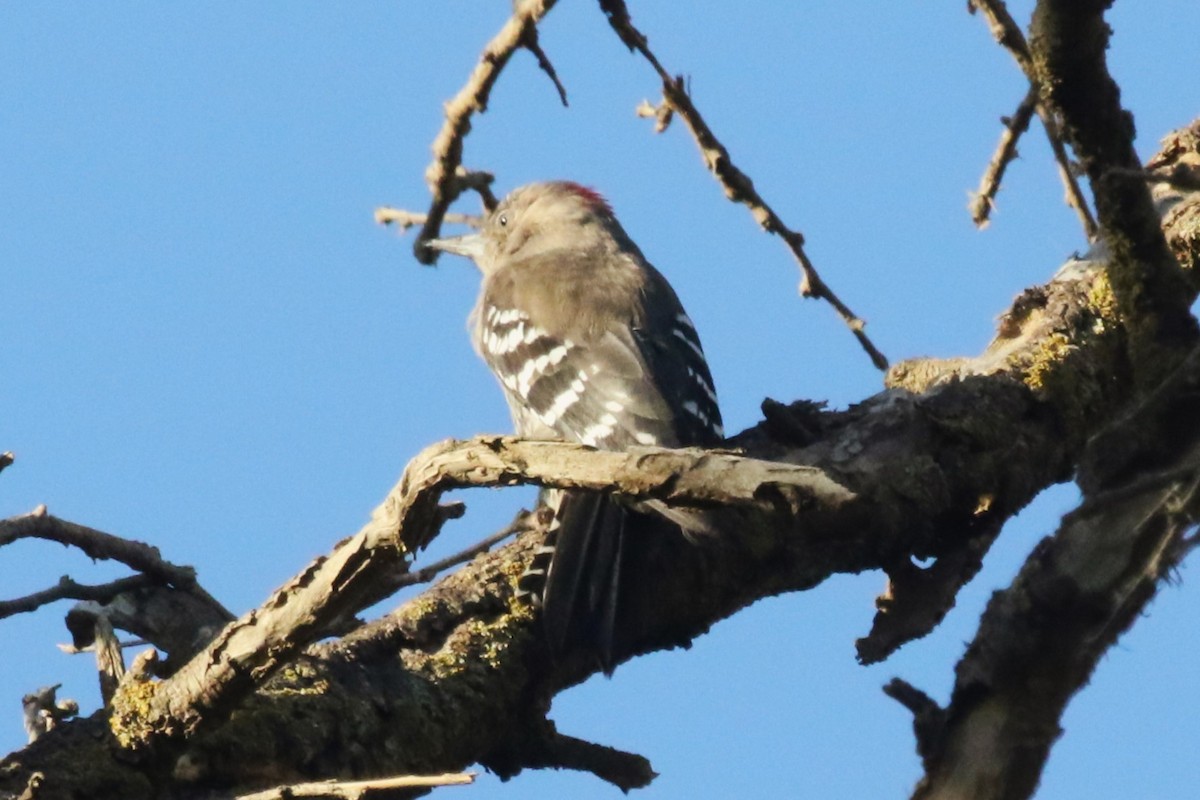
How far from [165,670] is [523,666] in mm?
843

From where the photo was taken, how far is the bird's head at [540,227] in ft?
24.2

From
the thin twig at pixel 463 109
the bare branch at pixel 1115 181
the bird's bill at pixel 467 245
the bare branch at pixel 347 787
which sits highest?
the bird's bill at pixel 467 245

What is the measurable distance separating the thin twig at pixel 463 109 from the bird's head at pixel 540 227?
7.27 feet

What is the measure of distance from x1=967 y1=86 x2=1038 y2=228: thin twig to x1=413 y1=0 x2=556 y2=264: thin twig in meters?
1.46

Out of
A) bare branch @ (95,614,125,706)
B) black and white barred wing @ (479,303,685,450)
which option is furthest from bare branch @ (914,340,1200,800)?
A: black and white barred wing @ (479,303,685,450)

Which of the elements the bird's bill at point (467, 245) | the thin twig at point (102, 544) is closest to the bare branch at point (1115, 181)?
the thin twig at point (102, 544)

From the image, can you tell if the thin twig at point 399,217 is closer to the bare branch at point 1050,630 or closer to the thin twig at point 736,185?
the thin twig at point 736,185

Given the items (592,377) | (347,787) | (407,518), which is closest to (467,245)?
(592,377)

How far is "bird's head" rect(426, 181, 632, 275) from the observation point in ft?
24.2

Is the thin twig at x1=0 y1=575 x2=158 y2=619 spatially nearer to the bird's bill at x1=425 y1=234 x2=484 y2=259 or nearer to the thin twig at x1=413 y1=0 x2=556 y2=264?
the thin twig at x1=413 y1=0 x2=556 y2=264

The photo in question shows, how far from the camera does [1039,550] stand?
279cm

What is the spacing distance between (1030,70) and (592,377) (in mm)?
2324

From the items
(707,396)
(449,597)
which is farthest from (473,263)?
(449,597)

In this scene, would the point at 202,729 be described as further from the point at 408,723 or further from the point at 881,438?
the point at 881,438
